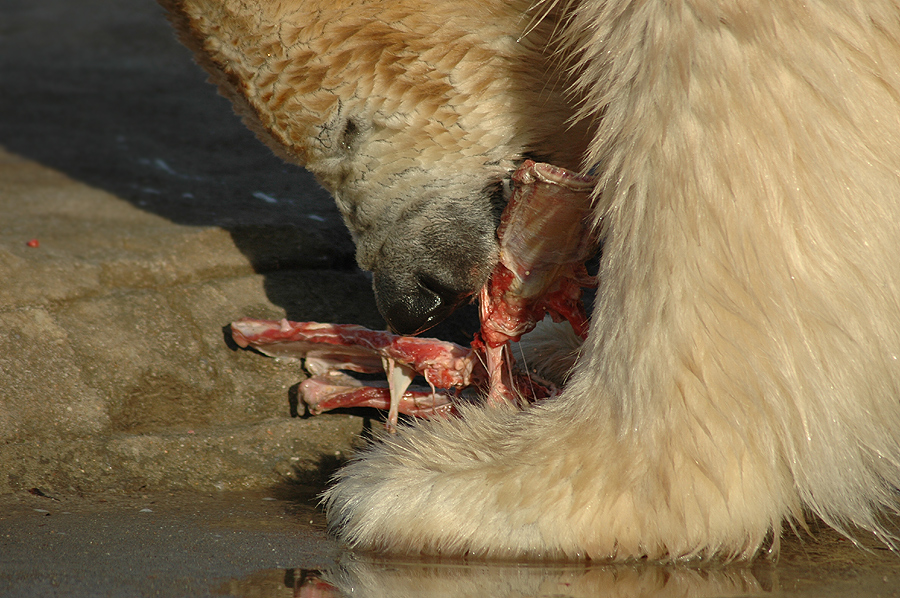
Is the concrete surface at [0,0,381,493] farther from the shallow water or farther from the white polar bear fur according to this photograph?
the white polar bear fur

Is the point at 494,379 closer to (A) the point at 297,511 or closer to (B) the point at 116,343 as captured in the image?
(A) the point at 297,511

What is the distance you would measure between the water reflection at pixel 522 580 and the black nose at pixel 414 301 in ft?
2.21

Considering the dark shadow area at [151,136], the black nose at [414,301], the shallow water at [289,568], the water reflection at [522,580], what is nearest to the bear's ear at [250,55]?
the dark shadow area at [151,136]

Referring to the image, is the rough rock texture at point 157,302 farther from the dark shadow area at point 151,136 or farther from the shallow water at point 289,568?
the shallow water at point 289,568

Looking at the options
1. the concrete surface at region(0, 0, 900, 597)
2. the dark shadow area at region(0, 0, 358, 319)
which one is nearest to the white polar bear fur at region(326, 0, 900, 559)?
the concrete surface at region(0, 0, 900, 597)

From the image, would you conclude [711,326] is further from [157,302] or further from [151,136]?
[151,136]

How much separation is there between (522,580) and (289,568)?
1.37 ft

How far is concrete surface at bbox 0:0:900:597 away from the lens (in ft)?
4.89

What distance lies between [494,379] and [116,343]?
1037 millimetres

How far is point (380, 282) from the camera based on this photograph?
2.15 m

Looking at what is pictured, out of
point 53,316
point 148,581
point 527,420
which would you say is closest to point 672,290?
point 527,420

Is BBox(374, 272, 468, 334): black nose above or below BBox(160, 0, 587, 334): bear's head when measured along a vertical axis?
below

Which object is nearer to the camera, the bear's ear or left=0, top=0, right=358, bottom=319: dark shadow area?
the bear's ear

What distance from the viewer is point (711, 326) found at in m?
1.48
